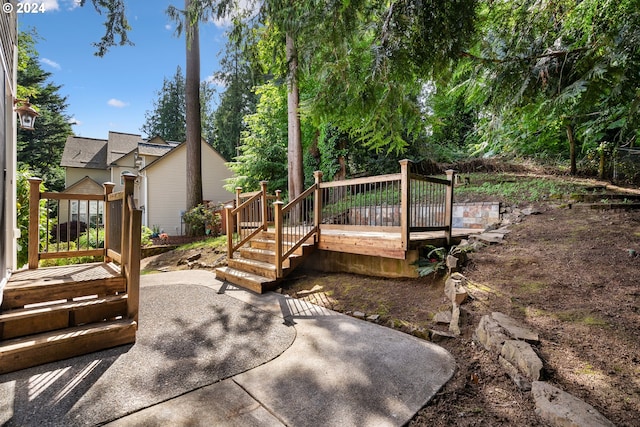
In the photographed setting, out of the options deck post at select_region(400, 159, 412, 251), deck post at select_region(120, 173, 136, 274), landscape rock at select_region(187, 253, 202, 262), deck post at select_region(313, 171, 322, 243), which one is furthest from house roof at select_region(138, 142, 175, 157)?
deck post at select_region(400, 159, 412, 251)

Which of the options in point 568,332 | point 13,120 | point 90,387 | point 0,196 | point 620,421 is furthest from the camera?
point 13,120

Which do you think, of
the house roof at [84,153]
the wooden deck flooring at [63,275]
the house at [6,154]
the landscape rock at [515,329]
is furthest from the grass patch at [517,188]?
the house roof at [84,153]

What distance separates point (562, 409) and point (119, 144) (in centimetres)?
2304

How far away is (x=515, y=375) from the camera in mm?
2162

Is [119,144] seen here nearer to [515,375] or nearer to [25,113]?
[25,113]

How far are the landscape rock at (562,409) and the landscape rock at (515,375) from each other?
0.24 feet

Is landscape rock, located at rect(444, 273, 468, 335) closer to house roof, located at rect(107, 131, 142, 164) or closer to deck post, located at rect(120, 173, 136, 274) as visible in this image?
deck post, located at rect(120, 173, 136, 274)

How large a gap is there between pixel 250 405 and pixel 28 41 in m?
17.9

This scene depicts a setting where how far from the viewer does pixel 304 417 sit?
1863 mm

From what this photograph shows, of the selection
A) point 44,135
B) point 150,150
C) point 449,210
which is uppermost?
point 44,135

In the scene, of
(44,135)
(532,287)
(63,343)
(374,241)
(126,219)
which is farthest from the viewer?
(44,135)

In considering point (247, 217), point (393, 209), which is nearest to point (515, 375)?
point (393, 209)

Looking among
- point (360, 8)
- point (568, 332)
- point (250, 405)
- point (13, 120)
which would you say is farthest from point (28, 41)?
point (568, 332)

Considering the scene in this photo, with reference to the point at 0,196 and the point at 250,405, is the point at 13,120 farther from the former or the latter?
the point at 250,405
